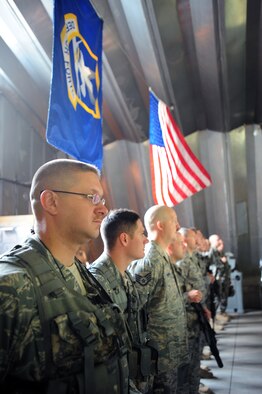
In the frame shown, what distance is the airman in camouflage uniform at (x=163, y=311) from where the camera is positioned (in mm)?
2359

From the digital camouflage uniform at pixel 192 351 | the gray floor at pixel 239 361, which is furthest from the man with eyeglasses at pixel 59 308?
the gray floor at pixel 239 361

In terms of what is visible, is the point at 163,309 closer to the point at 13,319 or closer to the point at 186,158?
the point at 13,319

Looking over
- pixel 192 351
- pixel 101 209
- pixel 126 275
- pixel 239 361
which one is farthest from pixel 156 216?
pixel 239 361

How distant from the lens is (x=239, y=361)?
14.9 ft

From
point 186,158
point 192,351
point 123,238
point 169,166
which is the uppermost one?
point 186,158

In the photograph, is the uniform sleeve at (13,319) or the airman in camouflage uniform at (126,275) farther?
the airman in camouflage uniform at (126,275)

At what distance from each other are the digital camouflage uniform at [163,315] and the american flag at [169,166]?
1.75m

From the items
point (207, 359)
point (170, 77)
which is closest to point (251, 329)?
point (207, 359)

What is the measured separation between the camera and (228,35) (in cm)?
523

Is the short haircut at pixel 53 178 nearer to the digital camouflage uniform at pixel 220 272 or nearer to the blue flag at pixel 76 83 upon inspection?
the blue flag at pixel 76 83

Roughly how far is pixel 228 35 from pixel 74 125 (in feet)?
12.1

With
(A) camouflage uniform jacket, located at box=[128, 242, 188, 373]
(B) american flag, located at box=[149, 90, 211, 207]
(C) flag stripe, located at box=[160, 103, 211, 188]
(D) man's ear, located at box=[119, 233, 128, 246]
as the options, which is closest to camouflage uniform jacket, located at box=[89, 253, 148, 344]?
(D) man's ear, located at box=[119, 233, 128, 246]

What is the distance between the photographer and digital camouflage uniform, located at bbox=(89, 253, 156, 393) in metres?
1.66

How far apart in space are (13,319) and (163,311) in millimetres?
1584
